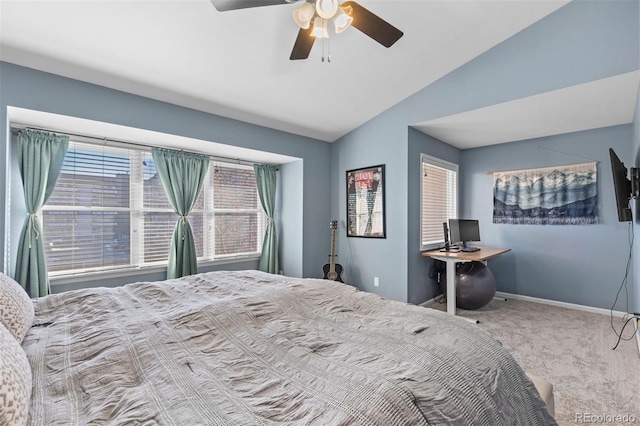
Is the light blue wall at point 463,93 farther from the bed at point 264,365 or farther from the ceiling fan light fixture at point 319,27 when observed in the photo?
the bed at point 264,365

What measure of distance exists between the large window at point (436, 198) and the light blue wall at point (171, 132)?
4.74ft

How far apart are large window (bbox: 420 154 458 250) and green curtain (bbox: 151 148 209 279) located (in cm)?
294

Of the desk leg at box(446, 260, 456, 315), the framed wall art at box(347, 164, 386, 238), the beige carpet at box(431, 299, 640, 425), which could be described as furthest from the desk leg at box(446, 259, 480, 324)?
the framed wall art at box(347, 164, 386, 238)

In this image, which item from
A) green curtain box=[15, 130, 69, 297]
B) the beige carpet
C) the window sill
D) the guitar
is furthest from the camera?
the guitar

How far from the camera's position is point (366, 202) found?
13.7ft

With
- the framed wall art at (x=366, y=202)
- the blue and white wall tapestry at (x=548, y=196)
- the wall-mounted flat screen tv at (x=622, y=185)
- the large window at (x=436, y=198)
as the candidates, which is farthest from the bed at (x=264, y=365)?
the blue and white wall tapestry at (x=548, y=196)

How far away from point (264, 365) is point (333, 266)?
328 centimetres

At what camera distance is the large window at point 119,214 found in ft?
9.93

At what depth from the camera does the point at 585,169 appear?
3.84 metres

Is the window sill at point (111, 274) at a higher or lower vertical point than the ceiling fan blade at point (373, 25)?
lower

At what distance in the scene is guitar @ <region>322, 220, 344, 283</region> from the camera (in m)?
4.30

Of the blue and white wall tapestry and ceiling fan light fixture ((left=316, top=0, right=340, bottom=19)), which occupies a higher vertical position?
ceiling fan light fixture ((left=316, top=0, right=340, bottom=19))

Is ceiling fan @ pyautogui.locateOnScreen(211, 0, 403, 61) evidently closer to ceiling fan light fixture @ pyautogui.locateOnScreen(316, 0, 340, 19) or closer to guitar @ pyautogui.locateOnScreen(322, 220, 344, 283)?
ceiling fan light fixture @ pyautogui.locateOnScreen(316, 0, 340, 19)

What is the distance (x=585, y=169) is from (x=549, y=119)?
1.00 metres
